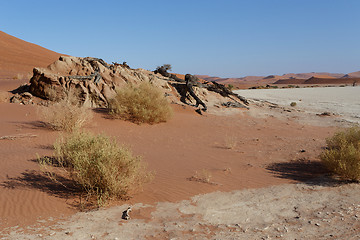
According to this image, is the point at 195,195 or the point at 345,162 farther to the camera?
the point at 345,162

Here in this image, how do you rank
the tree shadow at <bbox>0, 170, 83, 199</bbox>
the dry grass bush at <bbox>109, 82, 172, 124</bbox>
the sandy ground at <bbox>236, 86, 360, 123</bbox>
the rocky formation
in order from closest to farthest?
the tree shadow at <bbox>0, 170, 83, 199</bbox>, the dry grass bush at <bbox>109, 82, 172, 124</bbox>, the rocky formation, the sandy ground at <bbox>236, 86, 360, 123</bbox>

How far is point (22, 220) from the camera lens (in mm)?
3676

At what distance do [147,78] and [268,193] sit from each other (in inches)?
460

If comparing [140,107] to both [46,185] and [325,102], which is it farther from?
[325,102]

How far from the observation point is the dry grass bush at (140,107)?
10750 mm

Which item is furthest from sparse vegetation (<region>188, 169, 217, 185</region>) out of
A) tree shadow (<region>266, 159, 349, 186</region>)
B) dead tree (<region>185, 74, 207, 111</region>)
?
dead tree (<region>185, 74, 207, 111</region>)

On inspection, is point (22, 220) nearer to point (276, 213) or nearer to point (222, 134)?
point (276, 213)

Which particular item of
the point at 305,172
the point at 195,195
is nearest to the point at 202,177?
the point at 195,195

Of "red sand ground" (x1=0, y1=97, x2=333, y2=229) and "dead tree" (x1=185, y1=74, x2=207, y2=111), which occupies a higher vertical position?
"dead tree" (x1=185, y1=74, x2=207, y2=111)

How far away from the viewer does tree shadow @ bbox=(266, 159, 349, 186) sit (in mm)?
5621

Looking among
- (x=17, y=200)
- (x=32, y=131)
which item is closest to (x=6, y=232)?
(x=17, y=200)

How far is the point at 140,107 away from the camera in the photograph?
10.9m

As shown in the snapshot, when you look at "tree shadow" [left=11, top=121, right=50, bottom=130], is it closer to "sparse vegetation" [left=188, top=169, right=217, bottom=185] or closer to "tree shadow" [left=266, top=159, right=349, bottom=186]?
"sparse vegetation" [left=188, top=169, right=217, bottom=185]

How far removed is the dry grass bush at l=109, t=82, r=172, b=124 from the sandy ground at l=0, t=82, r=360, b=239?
4.92ft
